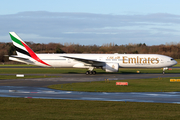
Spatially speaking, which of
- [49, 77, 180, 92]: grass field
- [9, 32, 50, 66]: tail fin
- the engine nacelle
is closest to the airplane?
[9, 32, 50, 66]: tail fin

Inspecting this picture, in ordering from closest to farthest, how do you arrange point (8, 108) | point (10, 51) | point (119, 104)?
point (8, 108)
point (119, 104)
point (10, 51)

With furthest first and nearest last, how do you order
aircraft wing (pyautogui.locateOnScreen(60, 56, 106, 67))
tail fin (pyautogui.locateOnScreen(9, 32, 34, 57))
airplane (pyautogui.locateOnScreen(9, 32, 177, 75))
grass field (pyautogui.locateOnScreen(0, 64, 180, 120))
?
tail fin (pyautogui.locateOnScreen(9, 32, 34, 57)), airplane (pyautogui.locateOnScreen(9, 32, 177, 75)), aircraft wing (pyautogui.locateOnScreen(60, 56, 106, 67)), grass field (pyautogui.locateOnScreen(0, 64, 180, 120))

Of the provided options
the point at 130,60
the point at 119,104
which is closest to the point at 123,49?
the point at 130,60

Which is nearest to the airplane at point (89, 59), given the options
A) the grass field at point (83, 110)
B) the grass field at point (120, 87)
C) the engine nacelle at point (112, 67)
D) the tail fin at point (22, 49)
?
the tail fin at point (22, 49)

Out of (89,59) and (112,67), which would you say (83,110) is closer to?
(112,67)

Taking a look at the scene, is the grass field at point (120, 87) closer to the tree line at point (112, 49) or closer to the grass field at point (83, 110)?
the grass field at point (83, 110)

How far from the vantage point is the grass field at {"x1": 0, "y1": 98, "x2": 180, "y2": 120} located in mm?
12641

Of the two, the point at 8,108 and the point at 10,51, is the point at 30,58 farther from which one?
the point at 10,51

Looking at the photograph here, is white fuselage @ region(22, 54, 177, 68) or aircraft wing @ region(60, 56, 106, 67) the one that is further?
white fuselage @ region(22, 54, 177, 68)

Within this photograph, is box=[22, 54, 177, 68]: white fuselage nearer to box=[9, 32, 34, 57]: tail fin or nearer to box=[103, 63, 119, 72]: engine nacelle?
box=[103, 63, 119, 72]: engine nacelle

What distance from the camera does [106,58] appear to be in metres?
50.2

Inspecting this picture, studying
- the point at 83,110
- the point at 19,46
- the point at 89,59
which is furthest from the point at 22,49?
the point at 83,110

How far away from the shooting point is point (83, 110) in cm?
1440

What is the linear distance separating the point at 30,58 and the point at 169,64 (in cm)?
2850
